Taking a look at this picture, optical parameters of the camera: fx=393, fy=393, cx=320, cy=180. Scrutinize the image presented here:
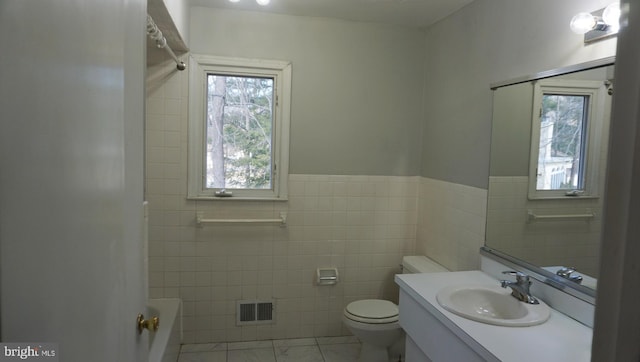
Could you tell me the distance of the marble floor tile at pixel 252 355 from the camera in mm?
2770

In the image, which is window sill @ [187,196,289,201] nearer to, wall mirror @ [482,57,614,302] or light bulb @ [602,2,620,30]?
wall mirror @ [482,57,614,302]

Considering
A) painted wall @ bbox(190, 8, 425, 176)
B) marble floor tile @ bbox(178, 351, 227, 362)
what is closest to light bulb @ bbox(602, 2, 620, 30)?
painted wall @ bbox(190, 8, 425, 176)

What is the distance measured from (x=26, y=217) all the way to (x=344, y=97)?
2.62 m

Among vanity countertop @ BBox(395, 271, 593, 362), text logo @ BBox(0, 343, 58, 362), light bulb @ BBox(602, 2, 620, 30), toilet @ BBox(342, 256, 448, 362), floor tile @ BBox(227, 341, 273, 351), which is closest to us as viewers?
text logo @ BBox(0, 343, 58, 362)

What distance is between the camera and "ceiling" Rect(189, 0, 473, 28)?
260cm

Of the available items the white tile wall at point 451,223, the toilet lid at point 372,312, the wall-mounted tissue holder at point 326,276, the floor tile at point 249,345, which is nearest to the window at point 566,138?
the white tile wall at point 451,223

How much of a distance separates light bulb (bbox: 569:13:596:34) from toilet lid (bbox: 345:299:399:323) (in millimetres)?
1883

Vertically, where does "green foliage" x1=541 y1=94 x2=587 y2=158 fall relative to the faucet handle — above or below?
above

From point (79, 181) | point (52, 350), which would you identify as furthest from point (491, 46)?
point (52, 350)

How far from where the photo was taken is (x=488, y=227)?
2262 millimetres

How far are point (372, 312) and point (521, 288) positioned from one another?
104 centimetres

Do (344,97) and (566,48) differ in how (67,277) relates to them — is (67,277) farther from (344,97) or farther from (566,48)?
(344,97)

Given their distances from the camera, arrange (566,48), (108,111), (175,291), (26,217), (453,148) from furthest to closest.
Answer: (175,291) < (453,148) < (566,48) < (108,111) < (26,217)

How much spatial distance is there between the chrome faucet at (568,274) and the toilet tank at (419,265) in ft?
3.15
